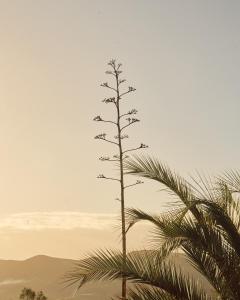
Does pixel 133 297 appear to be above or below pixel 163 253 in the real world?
below

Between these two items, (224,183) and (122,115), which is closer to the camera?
(224,183)

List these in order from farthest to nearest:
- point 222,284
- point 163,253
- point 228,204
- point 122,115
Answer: point 122,115, point 228,204, point 222,284, point 163,253

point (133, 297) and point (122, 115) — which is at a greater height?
point (122, 115)

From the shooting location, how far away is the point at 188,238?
775cm

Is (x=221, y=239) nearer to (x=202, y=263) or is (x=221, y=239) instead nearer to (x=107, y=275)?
(x=202, y=263)

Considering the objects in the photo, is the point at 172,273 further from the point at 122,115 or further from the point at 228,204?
the point at 122,115

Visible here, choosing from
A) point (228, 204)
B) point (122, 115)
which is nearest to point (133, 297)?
point (228, 204)

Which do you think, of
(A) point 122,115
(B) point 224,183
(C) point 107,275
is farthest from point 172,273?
(A) point 122,115

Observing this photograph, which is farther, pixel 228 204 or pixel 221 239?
pixel 228 204

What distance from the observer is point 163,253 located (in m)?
7.47

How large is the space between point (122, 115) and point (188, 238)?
12755 millimetres

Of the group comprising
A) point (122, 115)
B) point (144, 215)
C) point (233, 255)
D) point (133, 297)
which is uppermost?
point (122, 115)

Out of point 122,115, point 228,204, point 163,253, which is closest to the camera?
point 163,253

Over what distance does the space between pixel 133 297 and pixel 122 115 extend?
12.9m
